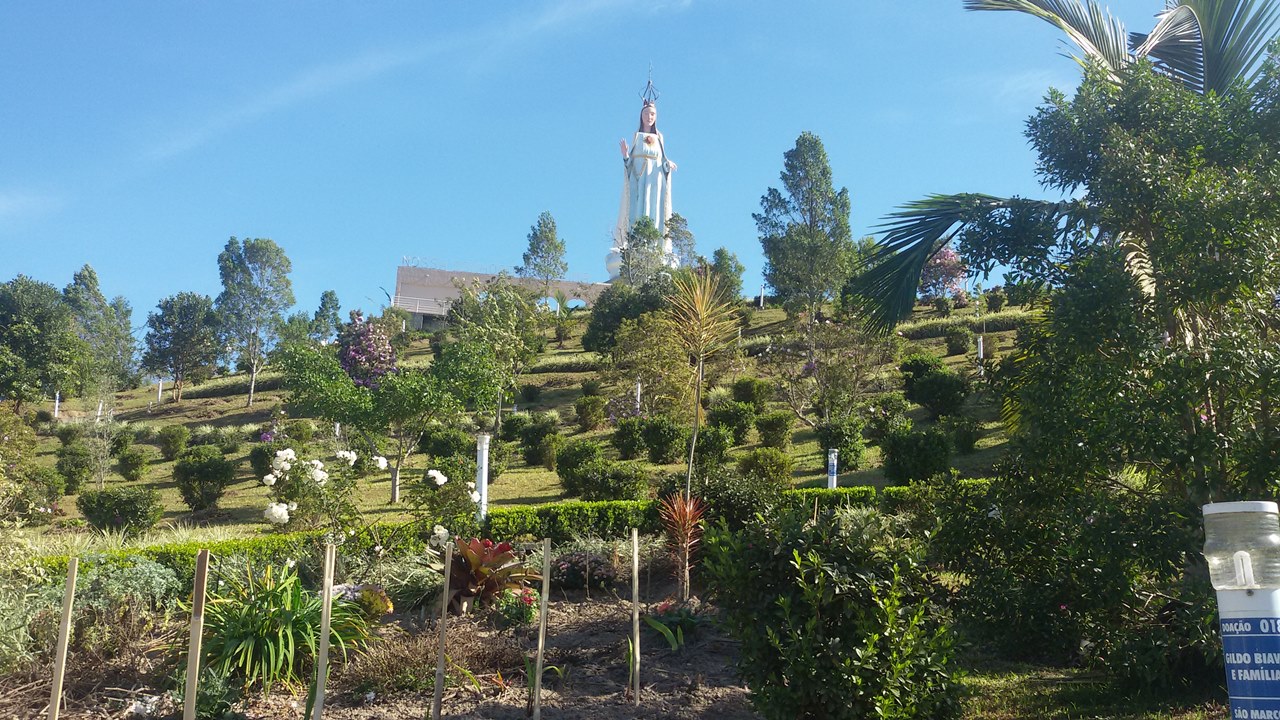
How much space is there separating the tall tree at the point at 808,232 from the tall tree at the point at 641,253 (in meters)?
16.3

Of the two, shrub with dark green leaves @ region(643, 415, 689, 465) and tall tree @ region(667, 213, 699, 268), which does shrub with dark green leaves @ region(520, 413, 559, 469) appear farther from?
tall tree @ region(667, 213, 699, 268)

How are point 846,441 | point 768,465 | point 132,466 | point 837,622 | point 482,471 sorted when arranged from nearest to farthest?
point 837,622, point 482,471, point 768,465, point 846,441, point 132,466

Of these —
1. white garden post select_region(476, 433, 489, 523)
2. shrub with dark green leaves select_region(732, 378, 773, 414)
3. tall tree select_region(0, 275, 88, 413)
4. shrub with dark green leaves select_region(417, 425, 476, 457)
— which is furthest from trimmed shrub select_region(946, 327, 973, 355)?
tall tree select_region(0, 275, 88, 413)

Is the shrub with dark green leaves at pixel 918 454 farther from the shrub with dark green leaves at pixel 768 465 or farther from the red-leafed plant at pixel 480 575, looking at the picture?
the red-leafed plant at pixel 480 575

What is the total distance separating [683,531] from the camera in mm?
8242

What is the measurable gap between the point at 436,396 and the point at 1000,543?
1321 cm

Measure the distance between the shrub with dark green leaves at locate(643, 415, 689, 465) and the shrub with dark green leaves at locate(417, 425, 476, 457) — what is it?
4.66 meters

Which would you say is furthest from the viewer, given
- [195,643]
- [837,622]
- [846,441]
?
[846,441]

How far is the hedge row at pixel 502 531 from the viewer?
9.14 meters

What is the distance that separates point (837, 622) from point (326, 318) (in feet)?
185

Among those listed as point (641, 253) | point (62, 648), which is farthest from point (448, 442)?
point (641, 253)

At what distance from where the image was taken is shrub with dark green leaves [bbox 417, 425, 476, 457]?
21116mm

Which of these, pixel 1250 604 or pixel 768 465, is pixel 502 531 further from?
pixel 1250 604

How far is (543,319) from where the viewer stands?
1383 inches
